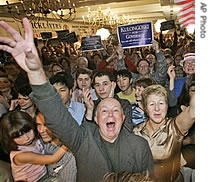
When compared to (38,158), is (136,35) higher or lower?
higher

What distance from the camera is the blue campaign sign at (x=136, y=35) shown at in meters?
1.30

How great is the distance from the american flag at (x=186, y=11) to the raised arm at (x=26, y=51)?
0.43 m

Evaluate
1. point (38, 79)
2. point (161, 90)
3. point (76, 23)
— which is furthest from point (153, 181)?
point (76, 23)

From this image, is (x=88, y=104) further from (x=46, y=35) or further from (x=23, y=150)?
(x=46, y=35)

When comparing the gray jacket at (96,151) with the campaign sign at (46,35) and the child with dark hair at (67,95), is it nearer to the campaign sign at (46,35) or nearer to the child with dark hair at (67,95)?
the child with dark hair at (67,95)

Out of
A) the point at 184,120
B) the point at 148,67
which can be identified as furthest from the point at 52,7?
the point at 184,120

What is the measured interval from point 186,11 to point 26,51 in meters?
0.47

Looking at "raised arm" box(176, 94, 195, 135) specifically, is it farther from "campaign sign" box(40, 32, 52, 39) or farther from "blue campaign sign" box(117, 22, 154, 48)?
"campaign sign" box(40, 32, 52, 39)

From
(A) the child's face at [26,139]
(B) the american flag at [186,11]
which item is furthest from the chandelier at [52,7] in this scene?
(B) the american flag at [186,11]

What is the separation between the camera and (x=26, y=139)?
1417 mm

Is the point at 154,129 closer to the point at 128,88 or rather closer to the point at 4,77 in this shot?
the point at 128,88

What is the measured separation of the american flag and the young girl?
72 cm
